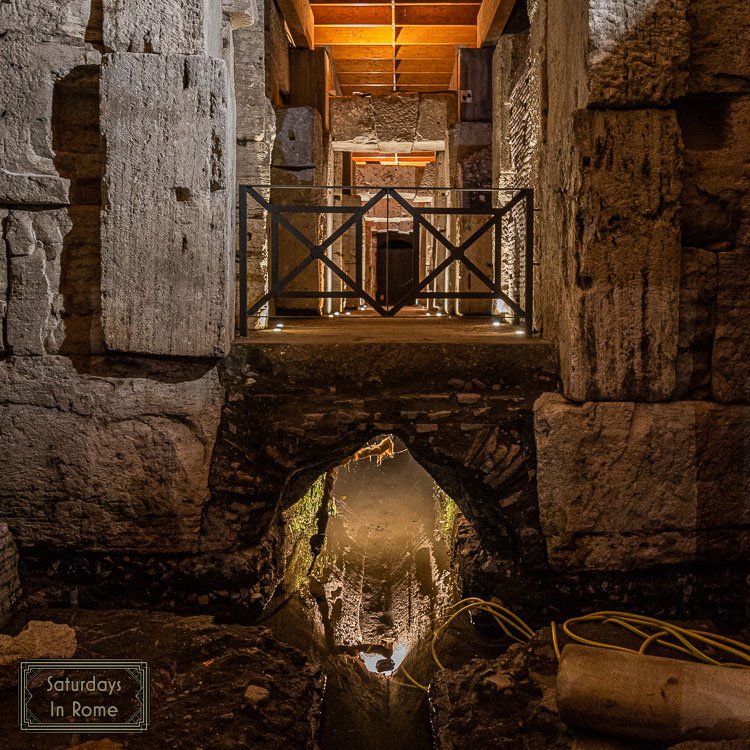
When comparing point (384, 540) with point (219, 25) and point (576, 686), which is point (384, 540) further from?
point (219, 25)

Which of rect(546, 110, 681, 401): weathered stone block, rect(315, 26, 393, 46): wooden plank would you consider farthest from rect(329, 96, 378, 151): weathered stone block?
rect(546, 110, 681, 401): weathered stone block

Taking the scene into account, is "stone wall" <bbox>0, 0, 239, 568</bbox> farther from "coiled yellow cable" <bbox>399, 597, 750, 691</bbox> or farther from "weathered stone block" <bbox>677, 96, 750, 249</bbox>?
"weathered stone block" <bbox>677, 96, 750, 249</bbox>

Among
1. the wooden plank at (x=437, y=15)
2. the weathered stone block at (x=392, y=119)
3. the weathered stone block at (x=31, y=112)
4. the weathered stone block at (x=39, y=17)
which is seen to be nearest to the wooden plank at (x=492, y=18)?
the wooden plank at (x=437, y=15)

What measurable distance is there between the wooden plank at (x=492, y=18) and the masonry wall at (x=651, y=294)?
383 cm

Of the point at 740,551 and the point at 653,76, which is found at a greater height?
the point at 653,76

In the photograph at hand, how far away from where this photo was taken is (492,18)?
22.7ft

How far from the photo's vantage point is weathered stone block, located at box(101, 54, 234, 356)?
3.21 m

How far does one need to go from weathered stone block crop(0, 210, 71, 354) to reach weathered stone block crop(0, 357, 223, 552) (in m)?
0.13

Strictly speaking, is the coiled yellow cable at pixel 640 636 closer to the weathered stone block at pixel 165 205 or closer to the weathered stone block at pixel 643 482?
the weathered stone block at pixel 643 482

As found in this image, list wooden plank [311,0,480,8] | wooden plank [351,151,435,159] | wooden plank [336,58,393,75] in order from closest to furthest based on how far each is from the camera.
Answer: wooden plank [311,0,480,8]
wooden plank [336,58,393,75]
wooden plank [351,151,435,159]

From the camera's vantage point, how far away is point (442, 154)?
8922 millimetres

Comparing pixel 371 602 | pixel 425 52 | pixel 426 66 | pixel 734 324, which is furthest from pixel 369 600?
pixel 426 66

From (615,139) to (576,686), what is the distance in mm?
2372

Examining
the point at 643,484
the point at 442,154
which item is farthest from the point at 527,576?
the point at 442,154
